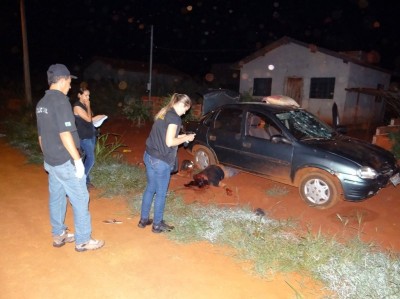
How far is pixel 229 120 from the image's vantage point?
21.4 ft

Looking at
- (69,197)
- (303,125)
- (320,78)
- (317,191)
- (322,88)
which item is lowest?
(317,191)

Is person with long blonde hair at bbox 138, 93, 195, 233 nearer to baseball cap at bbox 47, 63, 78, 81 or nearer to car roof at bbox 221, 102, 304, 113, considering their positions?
baseball cap at bbox 47, 63, 78, 81

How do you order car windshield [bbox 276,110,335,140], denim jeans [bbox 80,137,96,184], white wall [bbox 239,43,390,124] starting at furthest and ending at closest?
white wall [bbox 239,43,390,124] < car windshield [bbox 276,110,335,140] < denim jeans [bbox 80,137,96,184]

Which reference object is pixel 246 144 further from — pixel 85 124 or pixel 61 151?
pixel 61 151

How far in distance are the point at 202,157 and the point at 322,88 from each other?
11905 mm

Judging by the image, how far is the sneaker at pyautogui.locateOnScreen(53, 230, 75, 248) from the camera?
381 centimetres

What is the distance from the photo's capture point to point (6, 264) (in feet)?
11.3

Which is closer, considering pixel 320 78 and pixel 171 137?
pixel 171 137

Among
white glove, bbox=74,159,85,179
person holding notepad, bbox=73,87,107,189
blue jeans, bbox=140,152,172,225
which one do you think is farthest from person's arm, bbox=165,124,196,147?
person holding notepad, bbox=73,87,107,189

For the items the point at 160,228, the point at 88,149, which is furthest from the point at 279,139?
the point at 88,149

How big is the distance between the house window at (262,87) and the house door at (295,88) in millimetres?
1113

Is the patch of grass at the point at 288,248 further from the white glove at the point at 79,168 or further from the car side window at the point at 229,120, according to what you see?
the car side window at the point at 229,120

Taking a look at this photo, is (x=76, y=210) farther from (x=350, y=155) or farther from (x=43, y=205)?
(x=350, y=155)

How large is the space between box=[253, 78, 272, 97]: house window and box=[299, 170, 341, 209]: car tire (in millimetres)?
13974
